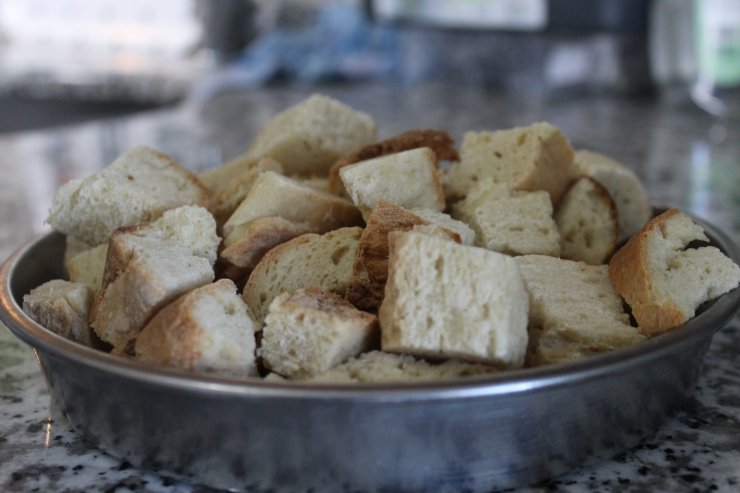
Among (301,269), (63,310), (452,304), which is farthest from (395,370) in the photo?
(63,310)

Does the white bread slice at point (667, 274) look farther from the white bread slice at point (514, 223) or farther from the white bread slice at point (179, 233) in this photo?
the white bread slice at point (179, 233)

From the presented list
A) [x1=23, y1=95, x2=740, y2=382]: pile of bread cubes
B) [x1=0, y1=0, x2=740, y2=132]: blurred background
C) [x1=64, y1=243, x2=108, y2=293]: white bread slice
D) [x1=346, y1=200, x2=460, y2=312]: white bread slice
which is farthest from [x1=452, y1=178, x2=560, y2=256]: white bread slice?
[x1=0, y1=0, x2=740, y2=132]: blurred background

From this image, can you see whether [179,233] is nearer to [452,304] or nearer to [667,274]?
[452,304]

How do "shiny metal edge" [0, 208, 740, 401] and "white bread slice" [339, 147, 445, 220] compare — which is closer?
"shiny metal edge" [0, 208, 740, 401]

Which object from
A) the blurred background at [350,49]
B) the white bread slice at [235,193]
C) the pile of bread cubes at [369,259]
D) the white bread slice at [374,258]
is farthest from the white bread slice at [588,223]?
the blurred background at [350,49]

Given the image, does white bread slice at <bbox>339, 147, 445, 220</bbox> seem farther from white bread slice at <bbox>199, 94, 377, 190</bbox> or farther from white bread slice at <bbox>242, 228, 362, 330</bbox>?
white bread slice at <bbox>199, 94, 377, 190</bbox>

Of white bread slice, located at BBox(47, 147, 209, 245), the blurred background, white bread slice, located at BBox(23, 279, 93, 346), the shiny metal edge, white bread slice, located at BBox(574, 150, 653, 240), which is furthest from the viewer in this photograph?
the blurred background

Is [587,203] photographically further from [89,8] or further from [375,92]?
[89,8]
